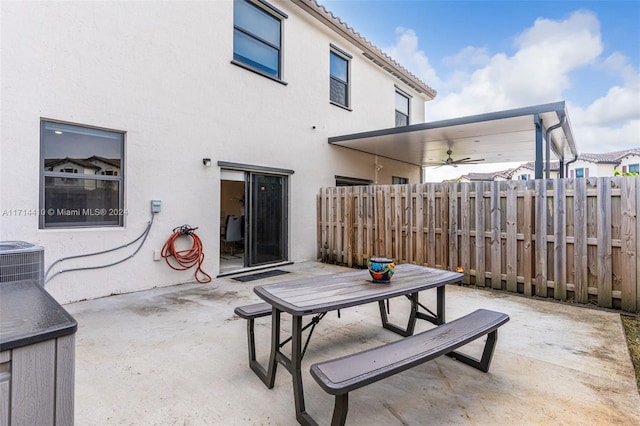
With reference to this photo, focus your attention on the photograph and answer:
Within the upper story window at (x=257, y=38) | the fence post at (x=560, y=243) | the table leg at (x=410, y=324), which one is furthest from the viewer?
the upper story window at (x=257, y=38)

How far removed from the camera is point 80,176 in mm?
4320

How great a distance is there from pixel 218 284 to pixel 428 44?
36.9ft

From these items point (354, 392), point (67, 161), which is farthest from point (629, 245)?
point (67, 161)

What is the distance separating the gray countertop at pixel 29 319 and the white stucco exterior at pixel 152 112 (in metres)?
3.16

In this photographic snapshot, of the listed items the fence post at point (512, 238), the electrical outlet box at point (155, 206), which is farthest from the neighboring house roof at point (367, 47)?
the fence post at point (512, 238)

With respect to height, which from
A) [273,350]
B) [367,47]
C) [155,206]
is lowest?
[273,350]

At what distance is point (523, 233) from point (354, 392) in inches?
156

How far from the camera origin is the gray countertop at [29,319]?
43.6 inches

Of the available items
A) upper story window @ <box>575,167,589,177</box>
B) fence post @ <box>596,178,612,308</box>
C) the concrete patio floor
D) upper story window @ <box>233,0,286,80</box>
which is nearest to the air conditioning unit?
the concrete patio floor

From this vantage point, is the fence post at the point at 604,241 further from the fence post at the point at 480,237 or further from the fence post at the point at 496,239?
the fence post at the point at 480,237

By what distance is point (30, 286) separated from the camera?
5.72 feet

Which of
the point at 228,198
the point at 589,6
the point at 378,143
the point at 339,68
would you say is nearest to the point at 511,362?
the point at 228,198

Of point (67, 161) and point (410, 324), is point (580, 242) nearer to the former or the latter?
point (410, 324)

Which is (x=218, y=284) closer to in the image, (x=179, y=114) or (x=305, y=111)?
(x=179, y=114)
